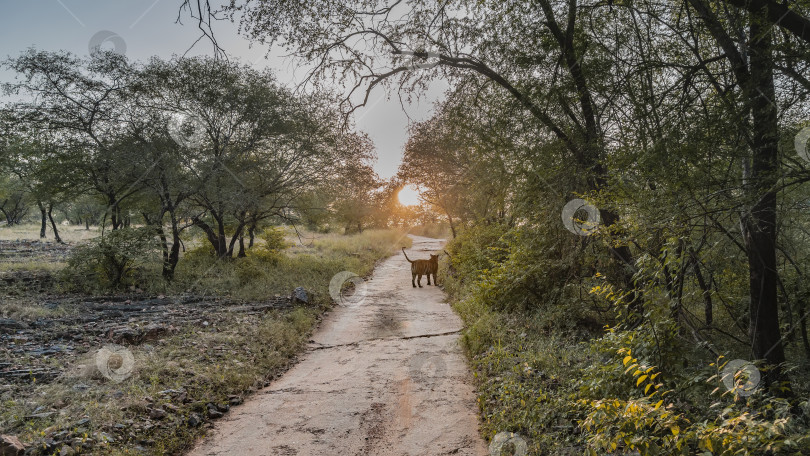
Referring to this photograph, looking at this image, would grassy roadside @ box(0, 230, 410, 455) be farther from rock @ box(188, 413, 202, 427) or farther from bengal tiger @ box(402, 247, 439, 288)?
bengal tiger @ box(402, 247, 439, 288)

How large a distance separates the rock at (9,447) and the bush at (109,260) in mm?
10156

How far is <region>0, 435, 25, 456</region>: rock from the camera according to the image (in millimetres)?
3568

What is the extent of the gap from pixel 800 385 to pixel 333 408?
206 inches

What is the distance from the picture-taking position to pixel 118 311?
972cm

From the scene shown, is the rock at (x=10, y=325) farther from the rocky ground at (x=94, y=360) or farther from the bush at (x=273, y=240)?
the bush at (x=273, y=240)

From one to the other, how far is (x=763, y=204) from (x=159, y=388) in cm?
727

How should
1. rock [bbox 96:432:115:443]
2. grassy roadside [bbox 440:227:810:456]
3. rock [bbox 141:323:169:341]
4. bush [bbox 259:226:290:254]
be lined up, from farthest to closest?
bush [bbox 259:226:290:254] → rock [bbox 141:323:169:341] → rock [bbox 96:432:115:443] → grassy roadside [bbox 440:227:810:456]

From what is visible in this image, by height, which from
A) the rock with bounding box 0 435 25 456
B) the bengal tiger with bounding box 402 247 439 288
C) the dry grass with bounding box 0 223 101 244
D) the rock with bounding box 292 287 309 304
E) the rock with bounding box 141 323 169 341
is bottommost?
the rock with bounding box 0 435 25 456

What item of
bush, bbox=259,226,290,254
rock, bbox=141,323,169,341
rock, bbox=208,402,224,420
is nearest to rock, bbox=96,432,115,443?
rock, bbox=208,402,224,420

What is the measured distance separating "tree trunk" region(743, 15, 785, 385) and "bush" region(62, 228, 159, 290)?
1464cm

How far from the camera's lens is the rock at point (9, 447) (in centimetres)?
357

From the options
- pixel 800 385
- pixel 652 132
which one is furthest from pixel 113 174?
pixel 800 385

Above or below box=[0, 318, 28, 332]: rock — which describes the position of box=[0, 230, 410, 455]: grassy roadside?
below

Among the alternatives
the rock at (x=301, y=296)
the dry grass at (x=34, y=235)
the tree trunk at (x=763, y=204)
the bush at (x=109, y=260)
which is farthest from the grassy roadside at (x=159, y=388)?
the dry grass at (x=34, y=235)
